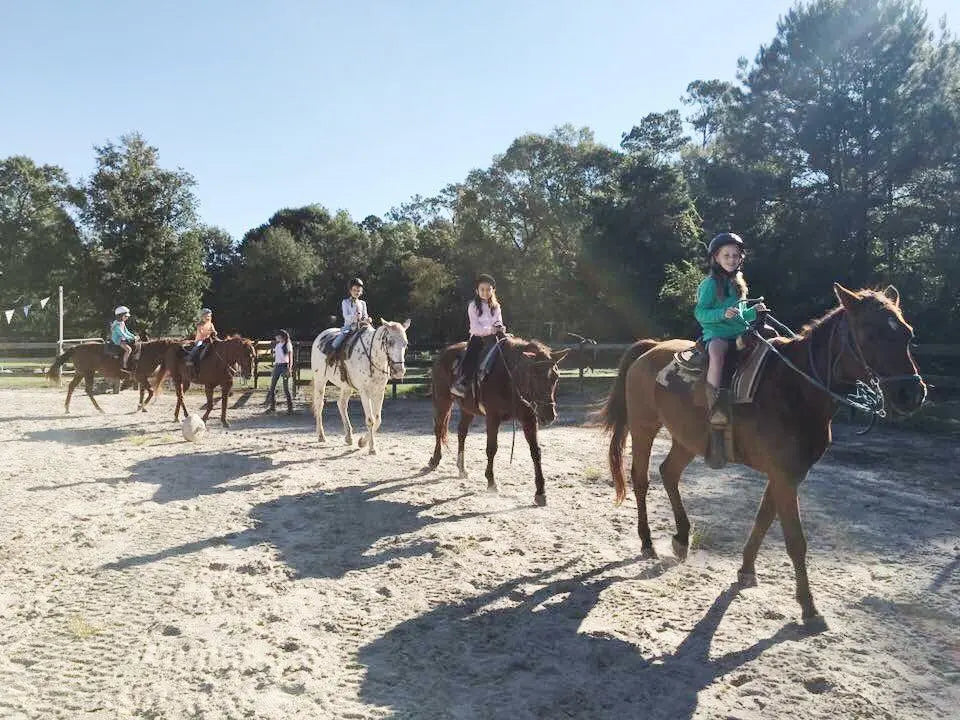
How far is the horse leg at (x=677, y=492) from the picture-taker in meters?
6.12

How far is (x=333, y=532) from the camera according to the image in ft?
22.8

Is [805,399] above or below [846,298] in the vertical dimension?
below

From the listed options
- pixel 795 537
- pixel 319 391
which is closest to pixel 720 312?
pixel 795 537

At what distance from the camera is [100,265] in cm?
3553

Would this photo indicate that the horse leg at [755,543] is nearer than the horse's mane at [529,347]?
Yes

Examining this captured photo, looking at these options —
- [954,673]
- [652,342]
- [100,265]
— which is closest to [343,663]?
[954,673]

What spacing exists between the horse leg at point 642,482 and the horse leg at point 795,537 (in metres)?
1.53

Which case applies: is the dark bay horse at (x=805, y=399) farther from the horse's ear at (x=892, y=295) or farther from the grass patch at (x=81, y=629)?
the grass patch at (x=81, y=629)

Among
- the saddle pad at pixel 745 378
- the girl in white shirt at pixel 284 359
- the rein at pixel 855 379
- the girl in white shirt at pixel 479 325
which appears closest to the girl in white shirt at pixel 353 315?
the girl in white shirt at pixel 479 325

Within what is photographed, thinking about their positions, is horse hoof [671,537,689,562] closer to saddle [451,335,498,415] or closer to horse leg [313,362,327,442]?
saddle [451,335,498,415]

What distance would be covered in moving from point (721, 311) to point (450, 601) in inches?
124

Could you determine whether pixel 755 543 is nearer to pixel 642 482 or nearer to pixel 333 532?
pixel 642 482

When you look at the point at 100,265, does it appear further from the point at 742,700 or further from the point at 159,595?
the point at 742,700

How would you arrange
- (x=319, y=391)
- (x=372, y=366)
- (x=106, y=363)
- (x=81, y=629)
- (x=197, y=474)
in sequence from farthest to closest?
(x=106, y=363) → (x=319, y=391) → (x=372, y=366) → (x=197, y=474) → (x=81, y=629)
